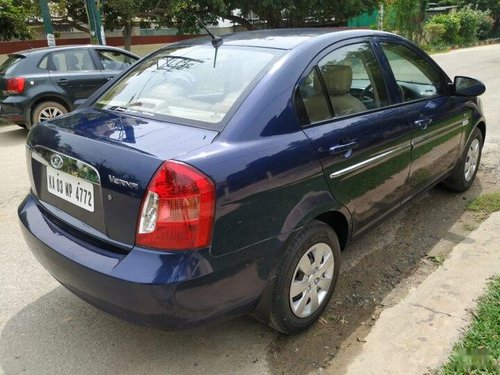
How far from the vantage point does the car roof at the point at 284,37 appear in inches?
113

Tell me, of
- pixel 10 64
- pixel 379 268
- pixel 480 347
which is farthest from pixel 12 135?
pixel 480 347

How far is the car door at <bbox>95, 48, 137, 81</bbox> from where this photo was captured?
8.44 metres

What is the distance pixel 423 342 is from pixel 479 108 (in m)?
2.82

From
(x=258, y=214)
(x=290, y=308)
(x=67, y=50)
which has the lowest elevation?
(x=290, y=308)

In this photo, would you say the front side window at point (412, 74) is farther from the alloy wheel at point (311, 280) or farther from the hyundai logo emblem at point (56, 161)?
the hyundai logo emblem at point (56, 161)

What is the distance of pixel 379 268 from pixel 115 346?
1888 millimetres

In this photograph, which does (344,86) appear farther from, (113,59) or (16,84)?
(113,59)

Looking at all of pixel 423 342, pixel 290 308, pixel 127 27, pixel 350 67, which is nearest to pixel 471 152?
pixel 350 67

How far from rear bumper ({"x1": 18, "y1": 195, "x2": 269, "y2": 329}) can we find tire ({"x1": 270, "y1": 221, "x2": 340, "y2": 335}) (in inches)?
6.3

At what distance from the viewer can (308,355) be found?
258cm

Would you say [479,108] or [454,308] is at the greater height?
[479,108]

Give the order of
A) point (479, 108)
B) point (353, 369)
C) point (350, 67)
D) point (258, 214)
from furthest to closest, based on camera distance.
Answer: point (479, 108) → point (350, 67) → point (353, 369) → point (258, 214)

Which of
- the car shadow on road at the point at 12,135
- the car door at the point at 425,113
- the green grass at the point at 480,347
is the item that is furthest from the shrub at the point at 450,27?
the green grass at the point at 480,347

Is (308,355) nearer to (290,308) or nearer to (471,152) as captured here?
(290,308)
